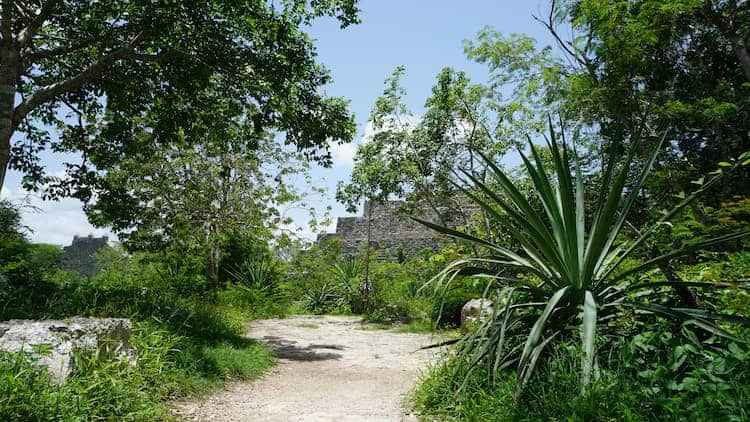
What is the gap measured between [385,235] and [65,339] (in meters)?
17.2

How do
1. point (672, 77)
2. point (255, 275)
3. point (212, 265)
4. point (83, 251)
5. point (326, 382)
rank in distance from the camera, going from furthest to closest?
1. point (83, 251)
2. point (255, 275)
3. point (212, 265)
4. point (672, 77)
5. point (326, 382)

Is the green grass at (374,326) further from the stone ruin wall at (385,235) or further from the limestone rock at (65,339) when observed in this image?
the stone ruin wall at (385,235)

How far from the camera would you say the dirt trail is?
3.72 meters

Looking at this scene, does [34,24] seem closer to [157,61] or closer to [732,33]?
[157,61]

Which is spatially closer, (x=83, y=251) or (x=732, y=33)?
(x=732, y=33)

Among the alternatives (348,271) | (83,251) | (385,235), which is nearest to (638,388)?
(348,271)

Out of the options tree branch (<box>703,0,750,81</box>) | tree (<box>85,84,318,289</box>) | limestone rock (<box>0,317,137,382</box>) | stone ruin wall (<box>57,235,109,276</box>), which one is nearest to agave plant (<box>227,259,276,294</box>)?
tree (<box>85,84,318,289</box>)

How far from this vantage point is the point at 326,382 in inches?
196

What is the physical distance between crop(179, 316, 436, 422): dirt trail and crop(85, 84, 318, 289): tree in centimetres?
293

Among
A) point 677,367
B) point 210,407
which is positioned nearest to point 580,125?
point 677,367

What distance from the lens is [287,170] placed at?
11.4 meters

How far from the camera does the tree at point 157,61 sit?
568cm

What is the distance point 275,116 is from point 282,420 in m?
4.33

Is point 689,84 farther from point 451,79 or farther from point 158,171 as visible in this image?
point 158,171
